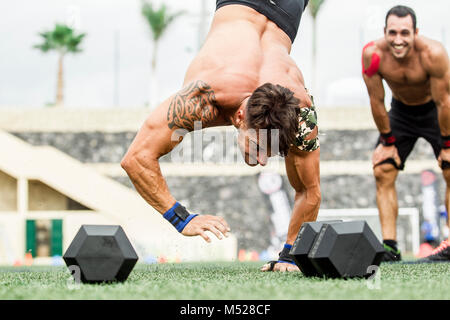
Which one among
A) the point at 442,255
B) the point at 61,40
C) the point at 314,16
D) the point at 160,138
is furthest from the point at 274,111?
the point at 61,40

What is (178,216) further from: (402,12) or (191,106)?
(402,12)

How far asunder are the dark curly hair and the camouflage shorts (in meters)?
0.28

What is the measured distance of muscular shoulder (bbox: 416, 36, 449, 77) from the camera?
532cm

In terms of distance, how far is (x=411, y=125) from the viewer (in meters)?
5.91

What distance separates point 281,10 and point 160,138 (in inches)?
56.9

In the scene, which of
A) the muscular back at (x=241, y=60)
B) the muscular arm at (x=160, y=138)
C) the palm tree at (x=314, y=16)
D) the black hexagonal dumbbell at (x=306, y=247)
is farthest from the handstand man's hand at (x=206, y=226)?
the palm tree at (x=314, y=16)

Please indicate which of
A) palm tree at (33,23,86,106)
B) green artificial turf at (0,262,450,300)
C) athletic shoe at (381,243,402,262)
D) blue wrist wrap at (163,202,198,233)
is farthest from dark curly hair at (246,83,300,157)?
palm tree at (33,23,86,106)

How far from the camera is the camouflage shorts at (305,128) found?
12.9 feet

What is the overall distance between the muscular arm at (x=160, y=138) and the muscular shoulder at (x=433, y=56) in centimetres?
242

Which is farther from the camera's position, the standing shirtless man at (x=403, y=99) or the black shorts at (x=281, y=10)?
the standing shirtless man at (x=403, y=99)

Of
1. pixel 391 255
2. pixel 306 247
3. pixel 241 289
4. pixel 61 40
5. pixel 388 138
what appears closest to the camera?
pixel 241 289

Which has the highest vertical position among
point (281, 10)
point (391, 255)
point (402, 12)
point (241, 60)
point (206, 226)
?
point (402, 12)

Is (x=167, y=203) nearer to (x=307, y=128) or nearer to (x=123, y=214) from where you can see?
(x=307, y=128)

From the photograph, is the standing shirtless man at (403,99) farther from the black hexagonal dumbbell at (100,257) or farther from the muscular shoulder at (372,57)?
the black hexagonal dumbbell at (100,257)
